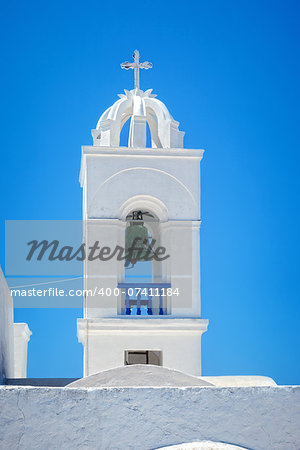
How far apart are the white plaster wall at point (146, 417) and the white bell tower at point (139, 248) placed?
6922 mm

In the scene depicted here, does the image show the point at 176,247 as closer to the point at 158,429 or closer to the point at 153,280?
the point at 153,280

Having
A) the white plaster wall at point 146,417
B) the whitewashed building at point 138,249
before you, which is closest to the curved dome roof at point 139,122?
the whitewashed building at point 138,249

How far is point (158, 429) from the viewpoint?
20.7ft

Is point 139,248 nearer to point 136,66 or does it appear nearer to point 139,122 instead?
point 139,122

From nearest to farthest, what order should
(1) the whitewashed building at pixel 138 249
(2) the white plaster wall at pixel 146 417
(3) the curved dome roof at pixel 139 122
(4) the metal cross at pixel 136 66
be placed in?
(2) the white plaster wall at pixel 146 417
(1) the whitewashed building at pixel 138 249
(3) the curved dome roof at pixel 139 122
(4) the metal cross at pixel 136 66

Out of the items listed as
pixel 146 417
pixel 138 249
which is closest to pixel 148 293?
pixel 138 249

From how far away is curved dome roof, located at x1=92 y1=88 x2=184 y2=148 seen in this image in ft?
46.8

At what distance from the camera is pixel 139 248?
14.6 meters

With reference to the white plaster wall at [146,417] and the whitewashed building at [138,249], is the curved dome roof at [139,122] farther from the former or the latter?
the white plaster wall at [146,417]

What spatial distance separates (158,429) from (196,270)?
25.4 ft

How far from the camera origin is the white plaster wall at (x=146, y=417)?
623cm

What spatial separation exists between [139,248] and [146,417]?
8.34 meters

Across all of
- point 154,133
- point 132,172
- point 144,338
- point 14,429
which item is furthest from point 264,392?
point 154,133

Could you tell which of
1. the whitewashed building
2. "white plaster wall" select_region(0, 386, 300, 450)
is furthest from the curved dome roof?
"white plaster wall" select_region(0, 386, 300, 450)
